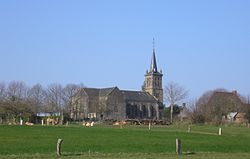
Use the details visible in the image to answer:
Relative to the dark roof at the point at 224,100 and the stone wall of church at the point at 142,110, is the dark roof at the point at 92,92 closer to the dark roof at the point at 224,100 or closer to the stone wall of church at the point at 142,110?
the stone wall of church at the point at 142,110

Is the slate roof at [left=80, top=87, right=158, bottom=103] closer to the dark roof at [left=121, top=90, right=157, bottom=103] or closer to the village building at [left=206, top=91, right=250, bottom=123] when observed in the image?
the dark roof at [left=121, top=90, right=157, bottom=103]

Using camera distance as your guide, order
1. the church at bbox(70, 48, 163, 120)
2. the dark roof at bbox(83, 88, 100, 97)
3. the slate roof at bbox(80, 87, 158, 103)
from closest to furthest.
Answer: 1. the church at bbox(70, 48, 163, 120)
2. the dark roof at bbox(83, 88, 100, 97)
3. the slate roof at bbox(80, 87, 158, 103)

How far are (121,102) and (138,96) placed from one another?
641 inches

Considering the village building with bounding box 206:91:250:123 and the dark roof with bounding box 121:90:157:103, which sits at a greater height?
the dark roof with bounding box 121:90:157:103

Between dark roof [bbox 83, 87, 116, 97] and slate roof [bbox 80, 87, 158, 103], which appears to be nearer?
dark roof [bbox 83, 87, 116, 97]

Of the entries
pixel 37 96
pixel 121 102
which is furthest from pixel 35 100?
pixel 121 102

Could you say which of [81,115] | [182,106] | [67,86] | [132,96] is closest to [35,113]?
[67,86]

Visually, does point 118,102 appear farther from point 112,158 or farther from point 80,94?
point 112,158

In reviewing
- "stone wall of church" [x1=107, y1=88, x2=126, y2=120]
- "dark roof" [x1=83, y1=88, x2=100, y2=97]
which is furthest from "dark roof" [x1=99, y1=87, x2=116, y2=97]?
"dark roof" [x1=83, y1=88, x2=100, y2=97]

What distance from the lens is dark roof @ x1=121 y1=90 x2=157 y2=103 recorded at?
584ft

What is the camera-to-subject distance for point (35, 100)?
426 ft

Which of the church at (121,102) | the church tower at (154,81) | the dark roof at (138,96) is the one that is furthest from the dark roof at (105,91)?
the church tower at (154,81)

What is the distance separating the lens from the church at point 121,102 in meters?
155

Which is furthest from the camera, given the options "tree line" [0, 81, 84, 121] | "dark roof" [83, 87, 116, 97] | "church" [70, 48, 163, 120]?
"dark roof" [83, 87, 116, 97]
